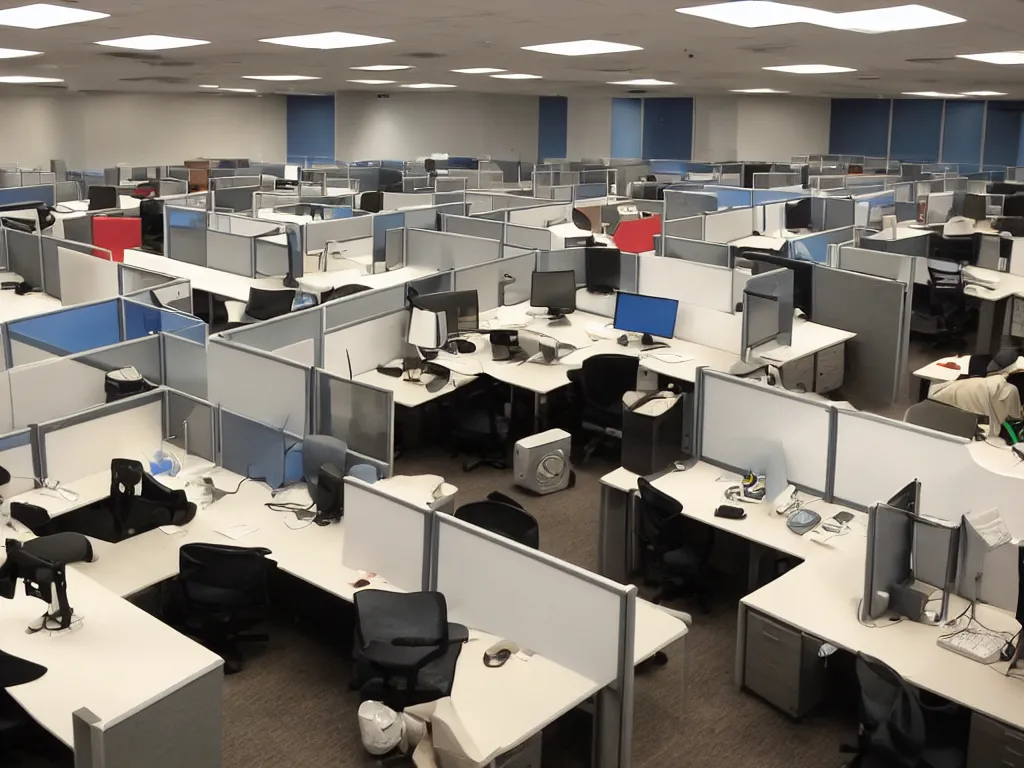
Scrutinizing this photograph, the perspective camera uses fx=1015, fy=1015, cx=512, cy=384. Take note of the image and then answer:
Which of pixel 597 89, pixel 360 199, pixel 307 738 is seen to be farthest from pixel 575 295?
pixel 597 89

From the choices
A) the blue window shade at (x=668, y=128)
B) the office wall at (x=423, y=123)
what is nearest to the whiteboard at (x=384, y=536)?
the office wall at (x=423, y=123)

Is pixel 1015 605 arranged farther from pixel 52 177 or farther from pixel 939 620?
pixel 52 177

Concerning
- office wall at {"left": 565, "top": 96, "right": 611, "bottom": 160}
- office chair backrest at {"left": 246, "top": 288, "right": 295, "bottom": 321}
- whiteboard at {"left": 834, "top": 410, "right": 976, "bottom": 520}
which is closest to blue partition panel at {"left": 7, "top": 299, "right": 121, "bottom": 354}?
office chair backrest at {"left": 246, "top": 288, "right": 295, "bottom": 321}

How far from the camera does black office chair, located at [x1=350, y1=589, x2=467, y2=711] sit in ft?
11.6

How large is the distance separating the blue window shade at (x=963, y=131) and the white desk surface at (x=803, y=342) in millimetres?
14016

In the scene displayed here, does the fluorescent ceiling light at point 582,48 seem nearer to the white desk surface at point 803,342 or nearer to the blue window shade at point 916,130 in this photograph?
the white desk surface at point 803,342

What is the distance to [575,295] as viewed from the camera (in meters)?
7.73

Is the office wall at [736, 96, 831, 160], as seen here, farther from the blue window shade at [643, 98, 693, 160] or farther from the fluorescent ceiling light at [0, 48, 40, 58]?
the fluorescent ceiling light at [0, 48, 40, 58]

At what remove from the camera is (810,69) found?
396 inches

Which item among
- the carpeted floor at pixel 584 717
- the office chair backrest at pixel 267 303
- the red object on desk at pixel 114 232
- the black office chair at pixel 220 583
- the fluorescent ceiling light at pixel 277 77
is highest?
the fluorescent ceiling light at pixel 277 77

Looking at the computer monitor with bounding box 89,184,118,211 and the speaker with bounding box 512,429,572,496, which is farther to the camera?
the computer monitor with bounding box 89,184,118,211

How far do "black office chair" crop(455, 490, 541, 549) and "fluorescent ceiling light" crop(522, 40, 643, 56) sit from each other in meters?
→ 4.00

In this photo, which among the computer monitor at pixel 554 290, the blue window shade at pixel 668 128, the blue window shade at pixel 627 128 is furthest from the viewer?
the blue window shade at pixel 627 128

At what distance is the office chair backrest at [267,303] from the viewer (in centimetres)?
775
